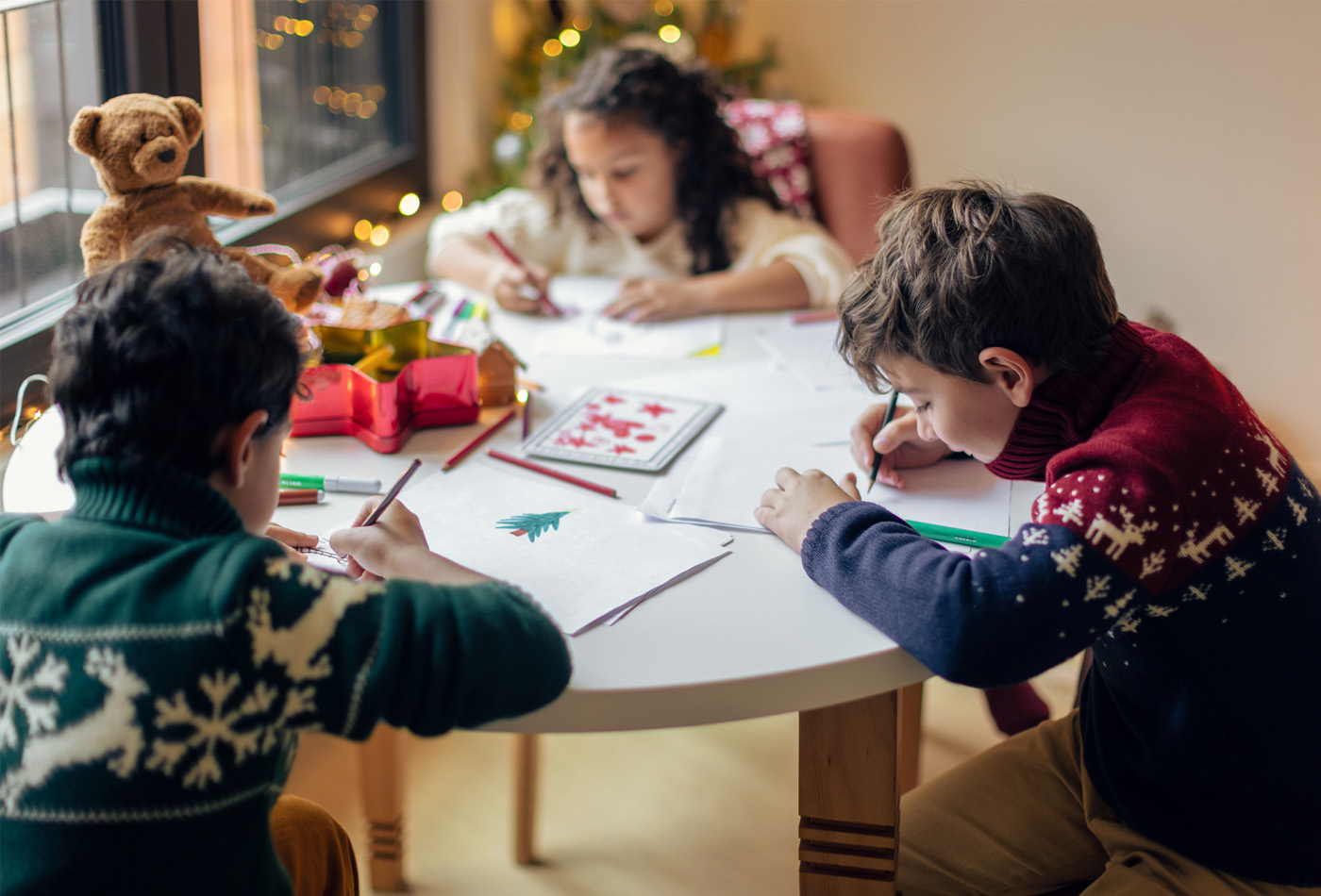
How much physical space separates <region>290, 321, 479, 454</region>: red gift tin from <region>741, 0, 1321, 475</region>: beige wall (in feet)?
5.22

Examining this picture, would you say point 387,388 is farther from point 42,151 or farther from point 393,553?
point 42,151

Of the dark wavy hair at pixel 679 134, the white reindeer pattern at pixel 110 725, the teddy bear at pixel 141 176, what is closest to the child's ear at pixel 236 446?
the white reindeer pattern at pixel 110 725

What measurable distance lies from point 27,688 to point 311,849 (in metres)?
0.35

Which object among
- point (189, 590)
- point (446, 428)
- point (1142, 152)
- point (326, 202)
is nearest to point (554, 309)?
point (446, 428)

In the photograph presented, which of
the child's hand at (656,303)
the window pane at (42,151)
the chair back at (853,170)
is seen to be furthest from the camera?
the chair back at (853,170)

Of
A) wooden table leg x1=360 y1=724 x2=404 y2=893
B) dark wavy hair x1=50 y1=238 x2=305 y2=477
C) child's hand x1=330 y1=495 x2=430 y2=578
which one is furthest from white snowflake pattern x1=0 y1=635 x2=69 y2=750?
wooden table leg x1=360 y1=724 x2=404 y2=893

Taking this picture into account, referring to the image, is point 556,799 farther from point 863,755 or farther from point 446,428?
point 863,755

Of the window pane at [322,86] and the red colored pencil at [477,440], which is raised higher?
the window pane at [322,86]

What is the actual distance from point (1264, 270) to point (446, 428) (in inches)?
83.5

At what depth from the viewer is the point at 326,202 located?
2.01 metres

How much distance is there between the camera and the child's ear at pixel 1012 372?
2.79ft

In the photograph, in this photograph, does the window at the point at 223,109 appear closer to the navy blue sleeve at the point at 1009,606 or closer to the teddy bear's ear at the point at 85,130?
the teddy bear's ear at the point at 85,130

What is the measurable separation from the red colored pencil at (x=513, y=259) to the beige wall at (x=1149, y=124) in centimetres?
89

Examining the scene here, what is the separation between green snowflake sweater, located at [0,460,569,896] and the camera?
25.0 inches
